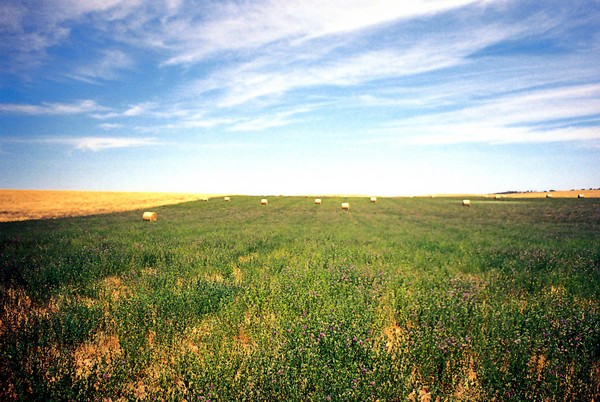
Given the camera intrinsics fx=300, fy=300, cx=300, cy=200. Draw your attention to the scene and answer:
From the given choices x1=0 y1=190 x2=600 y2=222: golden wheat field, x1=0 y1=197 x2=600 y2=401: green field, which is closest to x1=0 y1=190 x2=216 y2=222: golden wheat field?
x1=0 y1=190 x2=600 y2=222: golden wheat field

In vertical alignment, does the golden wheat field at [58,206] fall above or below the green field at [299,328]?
above

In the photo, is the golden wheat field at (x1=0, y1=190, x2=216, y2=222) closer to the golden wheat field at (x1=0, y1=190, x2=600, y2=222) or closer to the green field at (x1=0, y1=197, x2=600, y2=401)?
the golden wheat field at (x1=0, y1=190, x2=600, y2=222)

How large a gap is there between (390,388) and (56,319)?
4.68 meters

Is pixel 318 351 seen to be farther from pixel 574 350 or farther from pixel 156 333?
pixel 574 350

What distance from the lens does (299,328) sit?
13.9 feet

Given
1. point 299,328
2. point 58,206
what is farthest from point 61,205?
point 299,328

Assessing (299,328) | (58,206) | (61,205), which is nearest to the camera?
(299,328)

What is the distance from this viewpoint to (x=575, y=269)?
7645 mm

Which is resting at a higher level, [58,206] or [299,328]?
[58,206]

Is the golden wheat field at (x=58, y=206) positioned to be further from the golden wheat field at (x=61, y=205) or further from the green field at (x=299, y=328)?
the green field at (x=299, y=328)

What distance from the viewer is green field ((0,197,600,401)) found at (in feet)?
10.4

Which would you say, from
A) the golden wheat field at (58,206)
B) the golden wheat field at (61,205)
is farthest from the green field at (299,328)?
the golden wheat field at (61,205)

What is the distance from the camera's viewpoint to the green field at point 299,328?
318 centimetres

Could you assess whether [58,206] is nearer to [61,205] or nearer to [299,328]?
[61,205]
